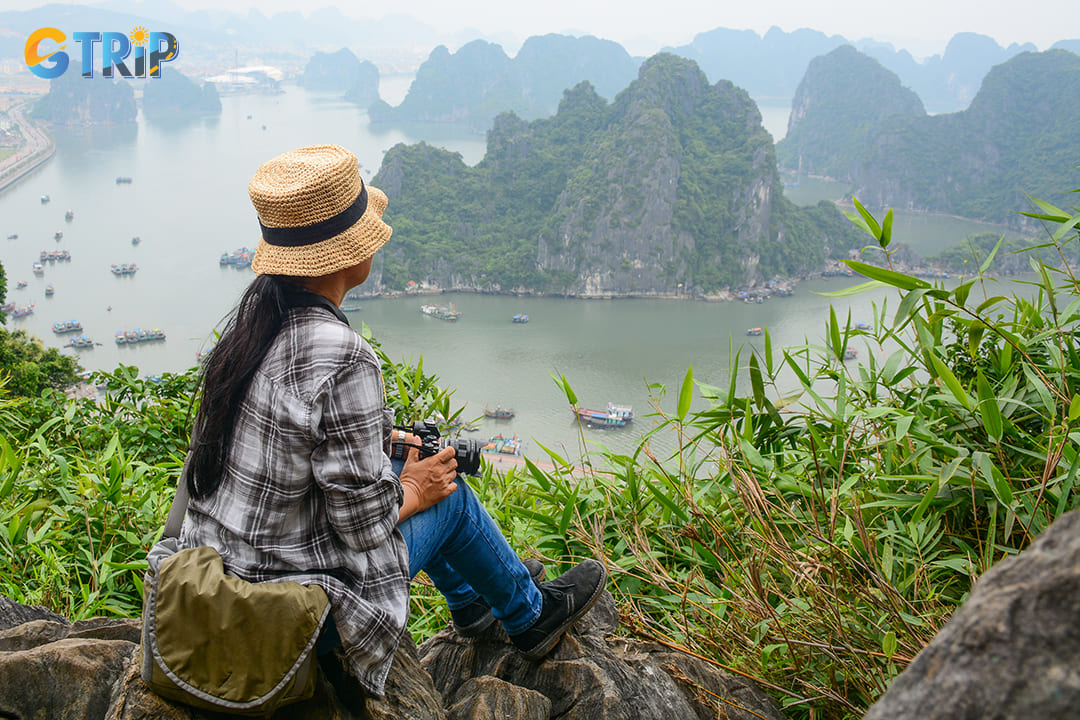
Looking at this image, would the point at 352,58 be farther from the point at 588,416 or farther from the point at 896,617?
the point at 896,617

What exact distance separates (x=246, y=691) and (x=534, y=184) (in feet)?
109

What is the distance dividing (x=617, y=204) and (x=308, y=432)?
3079cm

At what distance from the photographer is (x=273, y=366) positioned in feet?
2.52

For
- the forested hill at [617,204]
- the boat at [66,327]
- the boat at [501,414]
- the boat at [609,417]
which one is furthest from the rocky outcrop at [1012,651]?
the forested hill at [617,204]

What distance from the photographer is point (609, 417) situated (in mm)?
14672

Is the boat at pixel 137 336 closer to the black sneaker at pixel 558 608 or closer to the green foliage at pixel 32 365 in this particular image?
the green foliage at pixel 32 365

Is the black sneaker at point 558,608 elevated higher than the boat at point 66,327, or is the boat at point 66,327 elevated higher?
the black sneaker at point 558,608

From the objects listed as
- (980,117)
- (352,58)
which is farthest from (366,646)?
(352,58)

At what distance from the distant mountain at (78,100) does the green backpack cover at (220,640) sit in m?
51.3

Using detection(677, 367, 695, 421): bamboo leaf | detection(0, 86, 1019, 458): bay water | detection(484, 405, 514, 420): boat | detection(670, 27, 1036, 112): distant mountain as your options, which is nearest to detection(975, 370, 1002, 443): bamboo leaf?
detection(677, 367, 695, 421): bamboo leaf

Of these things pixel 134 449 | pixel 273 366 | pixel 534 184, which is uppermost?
pixel 273 366

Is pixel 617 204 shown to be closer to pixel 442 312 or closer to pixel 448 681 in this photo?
pixel 442 312

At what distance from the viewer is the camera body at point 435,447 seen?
3.22 feet

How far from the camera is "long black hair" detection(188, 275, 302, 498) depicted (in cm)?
77
